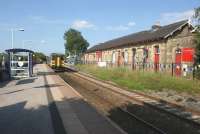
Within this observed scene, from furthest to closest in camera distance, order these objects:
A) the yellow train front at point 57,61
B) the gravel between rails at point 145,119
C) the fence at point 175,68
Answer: the yellow train front at point 57,61 < the fence at point 175,68 < the gravel between rails at point 145,119

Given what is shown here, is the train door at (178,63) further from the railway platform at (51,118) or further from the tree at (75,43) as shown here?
the tree at (75,43)

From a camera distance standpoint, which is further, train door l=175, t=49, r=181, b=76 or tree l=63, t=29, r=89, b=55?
tree l=63, t=29, r=89, b=55

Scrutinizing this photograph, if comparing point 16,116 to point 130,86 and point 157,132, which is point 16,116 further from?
point 130,86

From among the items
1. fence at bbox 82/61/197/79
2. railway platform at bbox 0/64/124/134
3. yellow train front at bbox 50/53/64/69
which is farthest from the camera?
yellow train front at bbox 50/53/64/69

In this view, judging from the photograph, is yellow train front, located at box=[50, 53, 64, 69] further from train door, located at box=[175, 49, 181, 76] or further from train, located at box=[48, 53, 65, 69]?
train door, located at box=[175, 49, 181, 76]

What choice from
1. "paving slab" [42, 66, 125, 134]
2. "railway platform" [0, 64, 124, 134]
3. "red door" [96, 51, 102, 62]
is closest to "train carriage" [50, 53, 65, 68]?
"red door" [96, 51, 102, 62]

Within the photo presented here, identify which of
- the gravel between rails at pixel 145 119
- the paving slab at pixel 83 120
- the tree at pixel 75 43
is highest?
the tree at pixel 75 43

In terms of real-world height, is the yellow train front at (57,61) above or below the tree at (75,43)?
below

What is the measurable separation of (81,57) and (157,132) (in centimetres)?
8901

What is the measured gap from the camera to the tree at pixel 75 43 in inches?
4240

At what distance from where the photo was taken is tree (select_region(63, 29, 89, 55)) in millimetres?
107688

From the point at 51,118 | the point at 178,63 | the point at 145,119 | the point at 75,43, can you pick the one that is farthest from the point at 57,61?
the point at 75,43

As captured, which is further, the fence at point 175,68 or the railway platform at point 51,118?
the fence at point 175,68

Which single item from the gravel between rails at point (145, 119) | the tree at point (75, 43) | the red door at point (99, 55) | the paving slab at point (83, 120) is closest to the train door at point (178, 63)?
the gravel between rails at point (145, 119)
